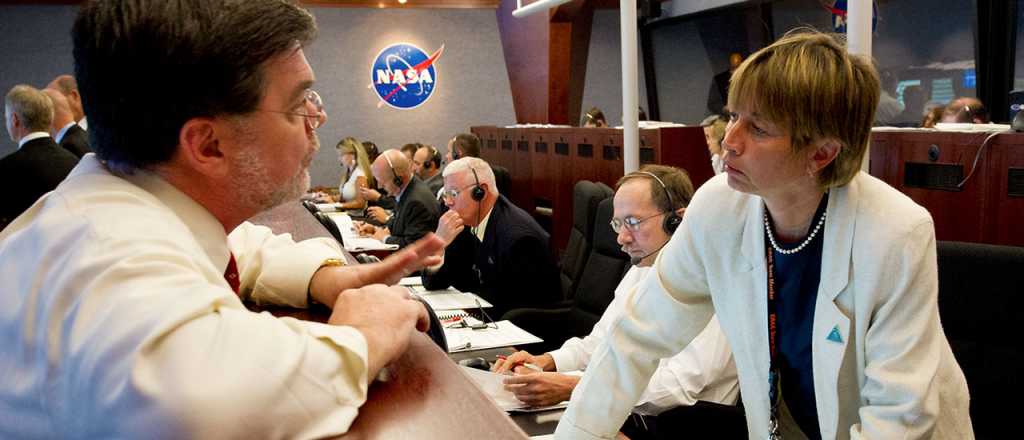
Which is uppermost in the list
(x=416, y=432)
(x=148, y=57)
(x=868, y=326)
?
(x=148, y=57)

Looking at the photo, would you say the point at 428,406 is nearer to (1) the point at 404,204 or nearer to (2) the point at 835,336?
(2) the point at 835,336

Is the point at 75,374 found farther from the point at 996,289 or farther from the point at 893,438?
the point at 996,289

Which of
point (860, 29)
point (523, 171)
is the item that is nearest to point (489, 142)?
point (523, 171)

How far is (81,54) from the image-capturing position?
2.83 feet

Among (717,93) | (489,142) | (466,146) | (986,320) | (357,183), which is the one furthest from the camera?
(717,93)

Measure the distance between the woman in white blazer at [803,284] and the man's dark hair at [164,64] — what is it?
2.98 ft

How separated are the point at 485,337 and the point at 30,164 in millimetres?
2547

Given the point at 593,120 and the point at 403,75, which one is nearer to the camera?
the point at 593,120

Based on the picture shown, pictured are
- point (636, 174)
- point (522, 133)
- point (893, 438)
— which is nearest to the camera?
point (893, 438)

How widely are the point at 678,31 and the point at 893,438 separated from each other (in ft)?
32.2

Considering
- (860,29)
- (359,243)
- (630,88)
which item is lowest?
(359,243)

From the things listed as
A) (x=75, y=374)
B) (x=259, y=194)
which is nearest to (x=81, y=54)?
(x=259, y=194)

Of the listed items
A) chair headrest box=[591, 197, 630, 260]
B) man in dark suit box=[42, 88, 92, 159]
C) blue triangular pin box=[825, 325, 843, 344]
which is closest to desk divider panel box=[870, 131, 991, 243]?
chair headrest box=[591, 197, 630, 260]

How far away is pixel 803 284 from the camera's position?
1573mm
